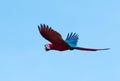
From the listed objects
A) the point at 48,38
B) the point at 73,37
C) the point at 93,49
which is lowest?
the point at 93,49

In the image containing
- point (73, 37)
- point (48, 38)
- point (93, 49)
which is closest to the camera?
point (93, 49)

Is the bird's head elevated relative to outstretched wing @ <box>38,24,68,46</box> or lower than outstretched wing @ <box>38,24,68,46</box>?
lower

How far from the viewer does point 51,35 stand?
10000 millimetres

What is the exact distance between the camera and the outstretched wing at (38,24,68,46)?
9.92 metres

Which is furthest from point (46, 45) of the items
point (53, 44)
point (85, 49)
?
point (85, 49)

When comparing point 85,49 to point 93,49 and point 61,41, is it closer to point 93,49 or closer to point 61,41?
point 93,49

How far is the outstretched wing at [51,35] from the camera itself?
391 inches

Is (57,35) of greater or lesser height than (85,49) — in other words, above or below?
above

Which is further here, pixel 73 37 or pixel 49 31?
pixel 73 37

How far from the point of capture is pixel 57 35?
9891 millimetres

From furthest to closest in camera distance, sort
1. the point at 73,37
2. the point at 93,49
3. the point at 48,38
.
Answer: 1. the point at 73,37
2. the point at 48,38
3. the point at 93,49

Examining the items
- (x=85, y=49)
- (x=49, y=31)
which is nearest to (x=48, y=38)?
(x=49, y=31)

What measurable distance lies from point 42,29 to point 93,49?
9.15ft

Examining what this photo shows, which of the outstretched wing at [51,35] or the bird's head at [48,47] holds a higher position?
the outstretched wing at [51,35]
